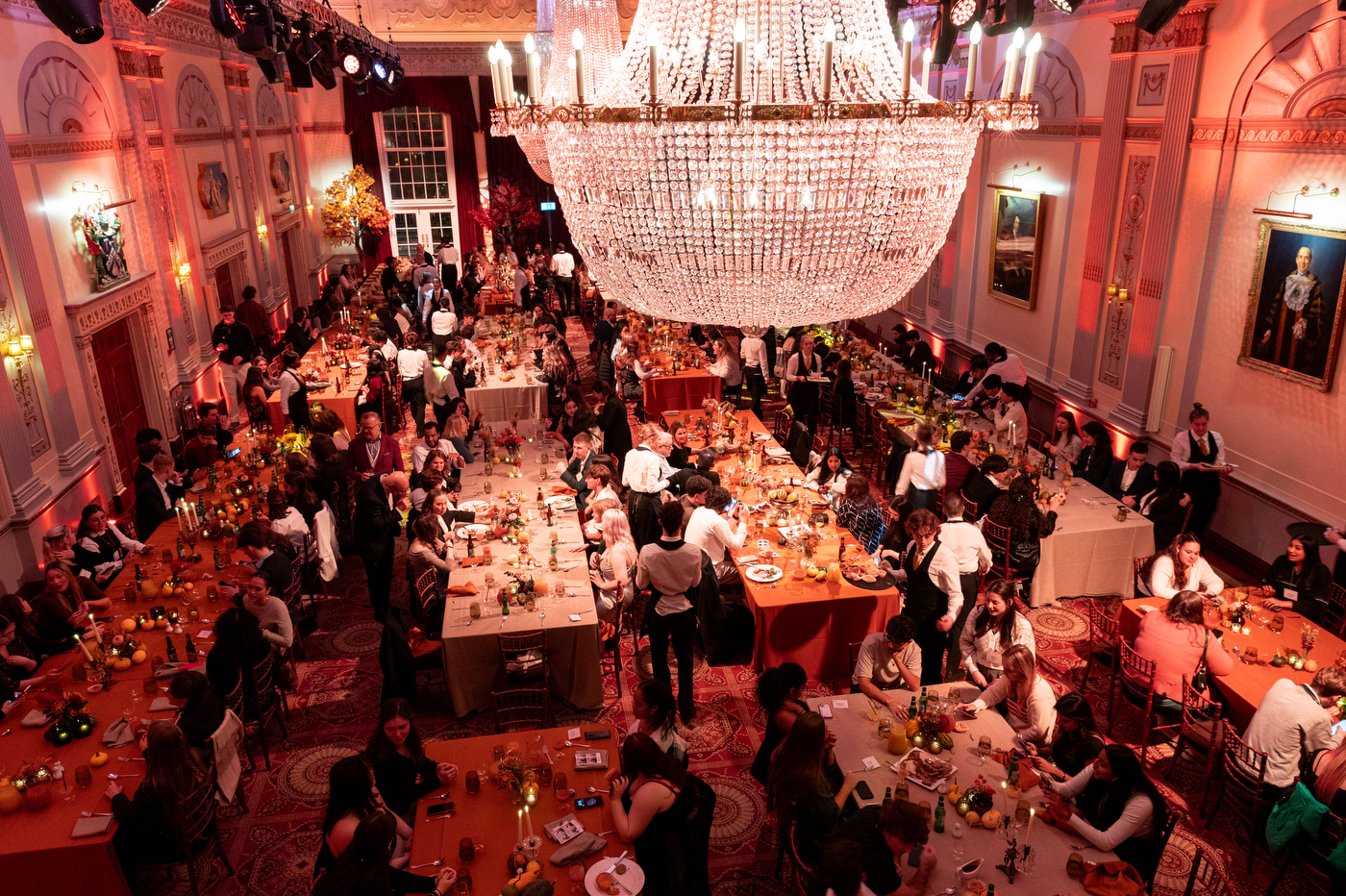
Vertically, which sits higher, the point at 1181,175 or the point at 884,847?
the point at 1181,175

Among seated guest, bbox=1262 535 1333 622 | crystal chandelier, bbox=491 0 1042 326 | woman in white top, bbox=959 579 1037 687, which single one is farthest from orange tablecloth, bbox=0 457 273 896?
seated guest, bbox=1262 535 1333 622

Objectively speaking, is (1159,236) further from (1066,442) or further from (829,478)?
(829,478)

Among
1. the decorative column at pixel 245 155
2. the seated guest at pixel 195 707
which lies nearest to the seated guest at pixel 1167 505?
the seated guest at pixel 195 707

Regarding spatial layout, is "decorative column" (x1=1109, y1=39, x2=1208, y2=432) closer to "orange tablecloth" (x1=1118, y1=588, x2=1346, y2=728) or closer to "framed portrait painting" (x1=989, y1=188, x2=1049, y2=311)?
"framed portrait painting" (x1=989, y1=188, x2=1049, y2=311)

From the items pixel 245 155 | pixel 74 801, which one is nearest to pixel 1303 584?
pixel 74 801

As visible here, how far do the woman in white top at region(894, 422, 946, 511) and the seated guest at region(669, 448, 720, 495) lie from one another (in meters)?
1.83

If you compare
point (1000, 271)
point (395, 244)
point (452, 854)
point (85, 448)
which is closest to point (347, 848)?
point (452, 854)

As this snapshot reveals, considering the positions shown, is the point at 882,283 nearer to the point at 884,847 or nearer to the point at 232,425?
the point at 884,847

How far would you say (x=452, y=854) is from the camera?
418cm

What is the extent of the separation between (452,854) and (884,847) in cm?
202

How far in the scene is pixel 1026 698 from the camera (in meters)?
5.01

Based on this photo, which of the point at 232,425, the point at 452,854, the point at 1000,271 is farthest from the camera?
the point at 1000,271

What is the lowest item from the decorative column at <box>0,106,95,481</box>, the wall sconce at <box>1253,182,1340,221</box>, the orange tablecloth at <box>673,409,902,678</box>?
the orange tablecloth at <box>673,409,902,678</box>

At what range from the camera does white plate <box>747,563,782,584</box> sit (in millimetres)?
6562
